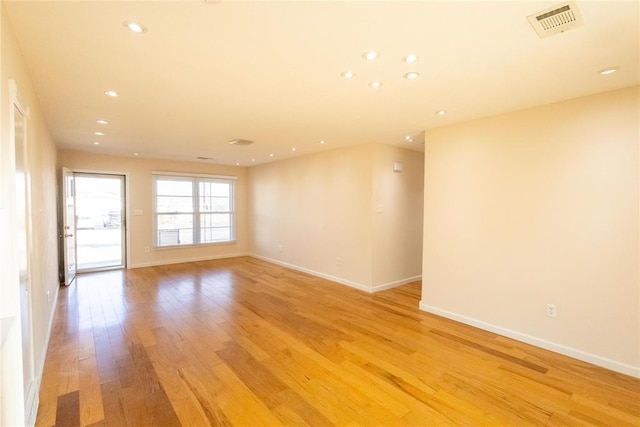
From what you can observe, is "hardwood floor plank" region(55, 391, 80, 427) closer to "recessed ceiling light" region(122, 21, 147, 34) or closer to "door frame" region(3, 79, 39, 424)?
"door frame" region(3, 79, 39, 424)

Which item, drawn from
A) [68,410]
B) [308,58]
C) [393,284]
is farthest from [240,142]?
[68,410]

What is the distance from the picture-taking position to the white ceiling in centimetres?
163

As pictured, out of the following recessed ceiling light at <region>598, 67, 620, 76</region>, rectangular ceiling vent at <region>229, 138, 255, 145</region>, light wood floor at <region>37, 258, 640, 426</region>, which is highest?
rectangular ceiling vent at <region>229, 138, 255, 145</region>

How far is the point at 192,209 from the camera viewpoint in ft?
24.6

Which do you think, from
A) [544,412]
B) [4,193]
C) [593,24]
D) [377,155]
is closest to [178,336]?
[4,193]

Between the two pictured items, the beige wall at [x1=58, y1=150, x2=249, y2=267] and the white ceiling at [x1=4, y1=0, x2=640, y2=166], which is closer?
the white ceiling at [x1=4, y1=0, x2=640, y2=166]

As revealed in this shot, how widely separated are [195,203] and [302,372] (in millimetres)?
6022

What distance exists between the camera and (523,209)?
10.4 feet

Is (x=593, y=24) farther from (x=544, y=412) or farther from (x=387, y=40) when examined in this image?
(x=544, y=412)

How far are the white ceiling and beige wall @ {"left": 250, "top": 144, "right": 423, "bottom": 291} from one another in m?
1.51

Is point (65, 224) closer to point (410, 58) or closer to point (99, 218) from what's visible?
point (99, 218)

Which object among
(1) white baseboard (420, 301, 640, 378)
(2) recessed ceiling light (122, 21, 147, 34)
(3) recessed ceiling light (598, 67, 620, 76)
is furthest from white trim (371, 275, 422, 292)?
(2) recessed ceiling light (122, 21, 147, 34)

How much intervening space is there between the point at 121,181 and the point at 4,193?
5830mm

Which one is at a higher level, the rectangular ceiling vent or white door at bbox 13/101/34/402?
the rectangular ceiling vent
